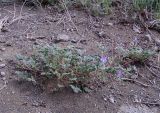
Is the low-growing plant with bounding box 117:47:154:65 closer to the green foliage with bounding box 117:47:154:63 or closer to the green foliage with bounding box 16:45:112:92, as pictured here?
the green foliage with bounding box 117:47:154:63

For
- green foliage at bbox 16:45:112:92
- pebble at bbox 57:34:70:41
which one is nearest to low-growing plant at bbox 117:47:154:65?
green foliage at bbox 16:45:112:92

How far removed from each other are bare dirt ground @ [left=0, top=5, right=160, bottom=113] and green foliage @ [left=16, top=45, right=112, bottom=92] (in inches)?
2.8

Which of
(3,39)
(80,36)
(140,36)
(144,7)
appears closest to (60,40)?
(80,36)

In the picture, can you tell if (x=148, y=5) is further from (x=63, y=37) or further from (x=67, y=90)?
(x=67, y=90)

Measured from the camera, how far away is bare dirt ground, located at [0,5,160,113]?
2324 millimetres

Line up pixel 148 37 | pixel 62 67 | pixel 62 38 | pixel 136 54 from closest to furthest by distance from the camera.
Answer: pixel 62 67
pixel 136 54
pixel 62 38
pixel 148 37

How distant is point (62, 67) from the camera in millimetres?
2314

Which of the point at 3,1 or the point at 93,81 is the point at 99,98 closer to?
the point at 93,81

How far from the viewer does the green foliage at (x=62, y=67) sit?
2316 mm

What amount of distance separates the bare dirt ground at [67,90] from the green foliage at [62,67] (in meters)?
0.07

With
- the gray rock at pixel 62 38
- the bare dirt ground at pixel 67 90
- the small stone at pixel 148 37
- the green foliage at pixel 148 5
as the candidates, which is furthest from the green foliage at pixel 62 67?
the green foliage at pixel 148 5

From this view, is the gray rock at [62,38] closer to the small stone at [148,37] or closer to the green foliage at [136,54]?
the green foliage at [136,54]

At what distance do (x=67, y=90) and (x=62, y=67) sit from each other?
0.54 ft

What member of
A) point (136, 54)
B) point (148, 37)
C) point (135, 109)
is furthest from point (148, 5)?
point (135, 109)
